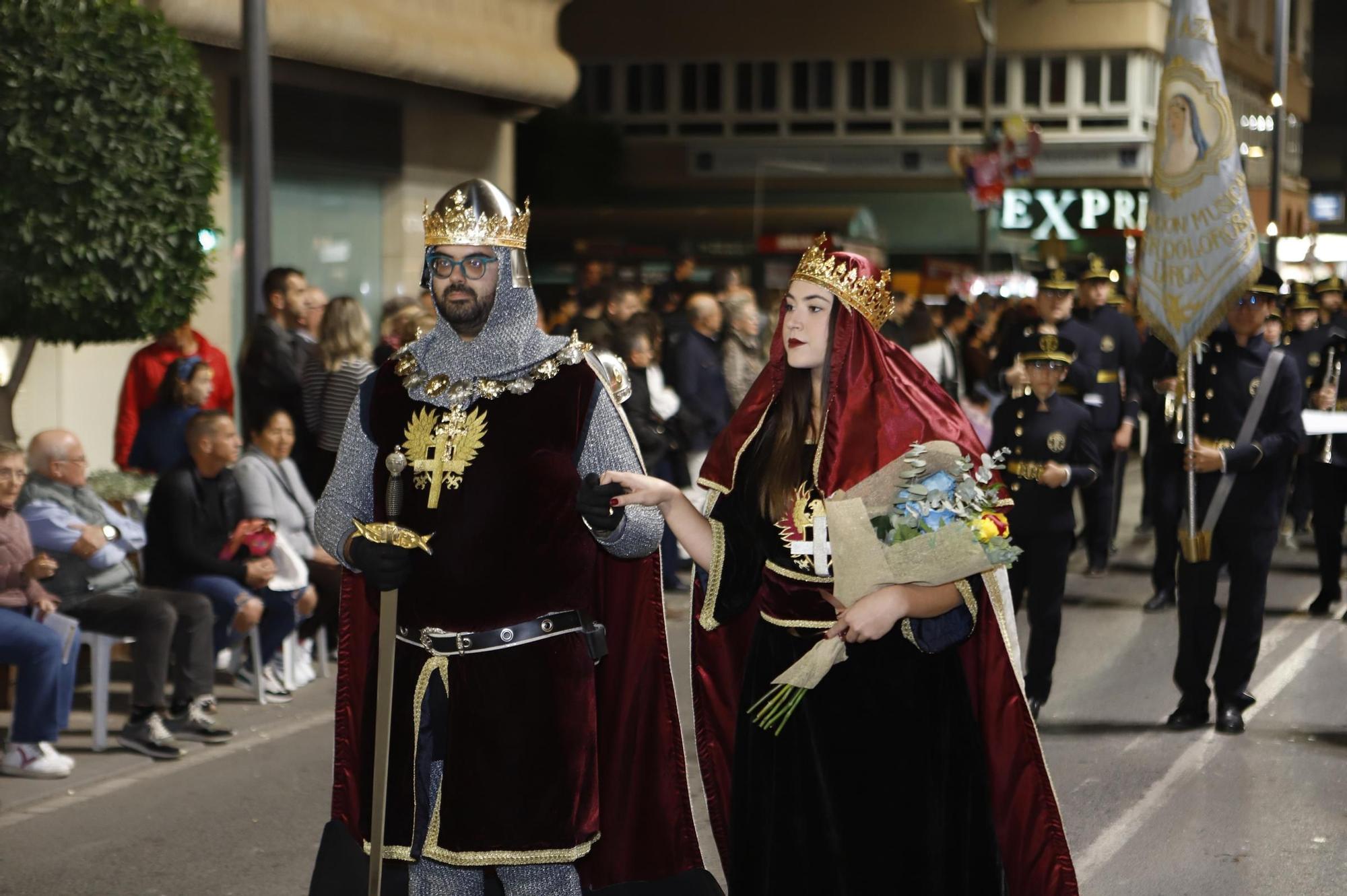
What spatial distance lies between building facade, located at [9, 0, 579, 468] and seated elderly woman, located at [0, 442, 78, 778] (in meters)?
7.95

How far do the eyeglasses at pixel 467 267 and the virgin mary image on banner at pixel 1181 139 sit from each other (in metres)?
5.67

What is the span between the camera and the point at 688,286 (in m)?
29.5

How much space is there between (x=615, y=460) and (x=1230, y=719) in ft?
17.4

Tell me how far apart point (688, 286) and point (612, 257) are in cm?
680

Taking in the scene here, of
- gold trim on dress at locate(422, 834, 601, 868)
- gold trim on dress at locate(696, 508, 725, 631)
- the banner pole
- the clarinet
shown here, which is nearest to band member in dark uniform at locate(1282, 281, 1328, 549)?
the clarinet

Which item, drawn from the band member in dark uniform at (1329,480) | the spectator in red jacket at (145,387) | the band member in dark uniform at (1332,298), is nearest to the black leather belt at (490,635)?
the spectator in red jacket at (145,387)

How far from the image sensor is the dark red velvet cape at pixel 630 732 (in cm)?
525

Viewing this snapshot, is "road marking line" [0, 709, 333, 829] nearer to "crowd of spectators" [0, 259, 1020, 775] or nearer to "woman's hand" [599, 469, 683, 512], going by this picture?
"crowd of spectators" [0, 259, 1020, 775]

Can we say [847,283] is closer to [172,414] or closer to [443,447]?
[443,447]

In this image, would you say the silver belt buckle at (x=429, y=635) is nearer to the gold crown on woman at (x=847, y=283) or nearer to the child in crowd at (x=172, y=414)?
the gold crown on woman at (x=847, y=283)

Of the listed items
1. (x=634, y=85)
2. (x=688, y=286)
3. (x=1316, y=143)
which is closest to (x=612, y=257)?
(x=688, y=286)

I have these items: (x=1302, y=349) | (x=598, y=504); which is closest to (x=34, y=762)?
(x=598, y=504)

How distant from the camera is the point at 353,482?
4.98 m

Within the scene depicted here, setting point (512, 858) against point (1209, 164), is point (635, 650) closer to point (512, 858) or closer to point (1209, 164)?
point (512, 858)
